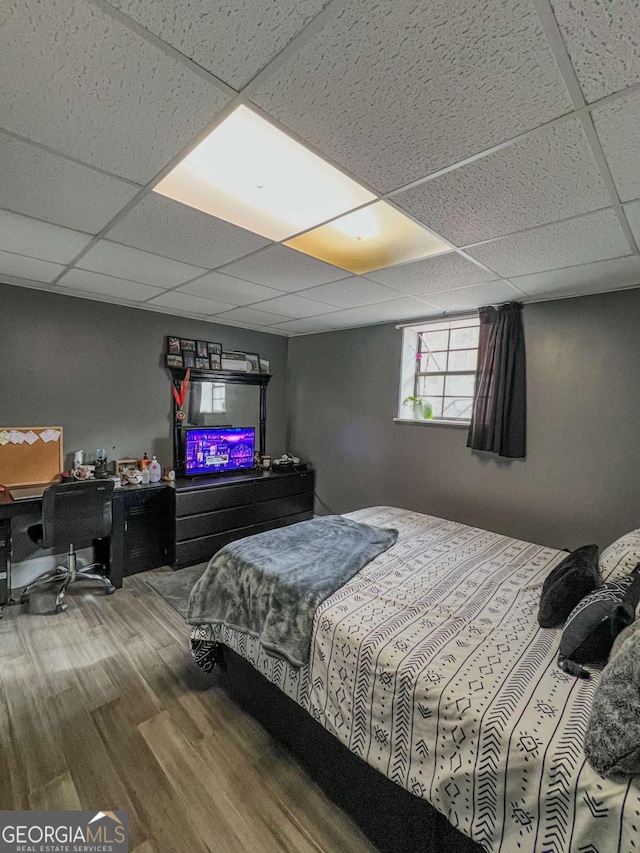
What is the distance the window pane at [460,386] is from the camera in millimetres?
3561

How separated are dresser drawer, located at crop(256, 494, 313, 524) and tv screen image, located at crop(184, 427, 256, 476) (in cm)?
55

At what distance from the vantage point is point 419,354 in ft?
12.8

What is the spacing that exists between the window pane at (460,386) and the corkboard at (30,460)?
3.61 m

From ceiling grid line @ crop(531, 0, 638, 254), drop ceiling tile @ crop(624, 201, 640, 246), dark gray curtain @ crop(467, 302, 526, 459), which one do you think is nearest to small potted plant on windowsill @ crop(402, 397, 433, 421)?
dark gray curtain @ crop(467, 302, 526, 459)

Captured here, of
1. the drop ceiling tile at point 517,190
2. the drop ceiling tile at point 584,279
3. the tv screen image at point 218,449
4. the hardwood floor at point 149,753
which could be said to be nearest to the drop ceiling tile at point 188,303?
the tv screen image at point 218,449

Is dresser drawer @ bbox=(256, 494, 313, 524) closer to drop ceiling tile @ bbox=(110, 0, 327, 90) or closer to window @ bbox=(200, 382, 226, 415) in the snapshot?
window @ bbox=(200, 382, 226, 415)

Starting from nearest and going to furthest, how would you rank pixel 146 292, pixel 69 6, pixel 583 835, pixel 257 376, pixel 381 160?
pixel 69 6 < pixel 583 835 < pixel 381 160 < pixel 146 292 < pixel 257 376

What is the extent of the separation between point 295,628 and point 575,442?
2.40 metres

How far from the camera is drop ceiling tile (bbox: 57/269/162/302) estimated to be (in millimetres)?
2771

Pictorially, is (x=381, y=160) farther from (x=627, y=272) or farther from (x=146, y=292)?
(x=146, y=292)

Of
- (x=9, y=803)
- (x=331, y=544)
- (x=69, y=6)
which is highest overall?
(x=69, y=6)

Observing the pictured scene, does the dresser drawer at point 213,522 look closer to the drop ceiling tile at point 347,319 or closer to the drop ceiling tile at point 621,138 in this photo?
the drop ceiling tile at point 347,319

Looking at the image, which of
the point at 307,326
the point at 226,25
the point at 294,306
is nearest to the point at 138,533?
the point at 294,306

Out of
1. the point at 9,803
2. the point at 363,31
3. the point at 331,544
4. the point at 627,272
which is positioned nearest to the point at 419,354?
the point at 627,272
